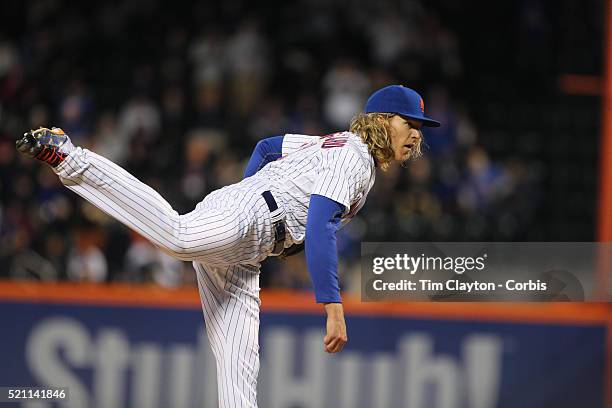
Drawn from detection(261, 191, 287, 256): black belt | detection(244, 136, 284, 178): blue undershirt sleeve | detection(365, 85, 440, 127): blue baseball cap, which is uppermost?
detection(365, 85, 440, 127): blue baseball cap

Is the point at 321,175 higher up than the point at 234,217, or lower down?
higher up

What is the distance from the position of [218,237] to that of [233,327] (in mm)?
523

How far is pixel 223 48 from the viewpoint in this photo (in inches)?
464

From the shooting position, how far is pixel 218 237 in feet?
14.3

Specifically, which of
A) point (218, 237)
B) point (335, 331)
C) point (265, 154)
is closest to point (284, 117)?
point (265, 154)

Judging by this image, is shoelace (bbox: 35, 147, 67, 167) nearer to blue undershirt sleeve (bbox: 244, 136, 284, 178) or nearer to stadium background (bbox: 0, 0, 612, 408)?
blue undershirt sleeve (bbox: 244, 136, 284, 178)

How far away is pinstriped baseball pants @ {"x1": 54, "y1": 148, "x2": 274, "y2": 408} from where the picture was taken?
14.1 feet

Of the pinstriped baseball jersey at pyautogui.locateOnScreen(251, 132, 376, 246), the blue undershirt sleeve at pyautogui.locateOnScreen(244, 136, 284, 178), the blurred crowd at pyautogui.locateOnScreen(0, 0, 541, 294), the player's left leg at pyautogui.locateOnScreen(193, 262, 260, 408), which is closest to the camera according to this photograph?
the pinstriped baseball jersey at pyautogui.locateOnScreen(251, 132, 376, 246)

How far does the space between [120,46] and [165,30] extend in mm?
559

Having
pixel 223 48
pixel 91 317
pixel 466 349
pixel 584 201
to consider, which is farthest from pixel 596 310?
pixel 223 48

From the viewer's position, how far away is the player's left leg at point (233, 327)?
4625mm

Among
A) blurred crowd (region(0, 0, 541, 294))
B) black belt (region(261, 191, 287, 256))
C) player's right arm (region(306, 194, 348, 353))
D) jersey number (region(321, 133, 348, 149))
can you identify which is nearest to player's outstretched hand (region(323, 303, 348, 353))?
player's right arm (region(306, 194, 348, 353))

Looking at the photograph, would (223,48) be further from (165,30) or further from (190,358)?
(190,358)

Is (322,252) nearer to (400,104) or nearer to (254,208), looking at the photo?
(254,208)
